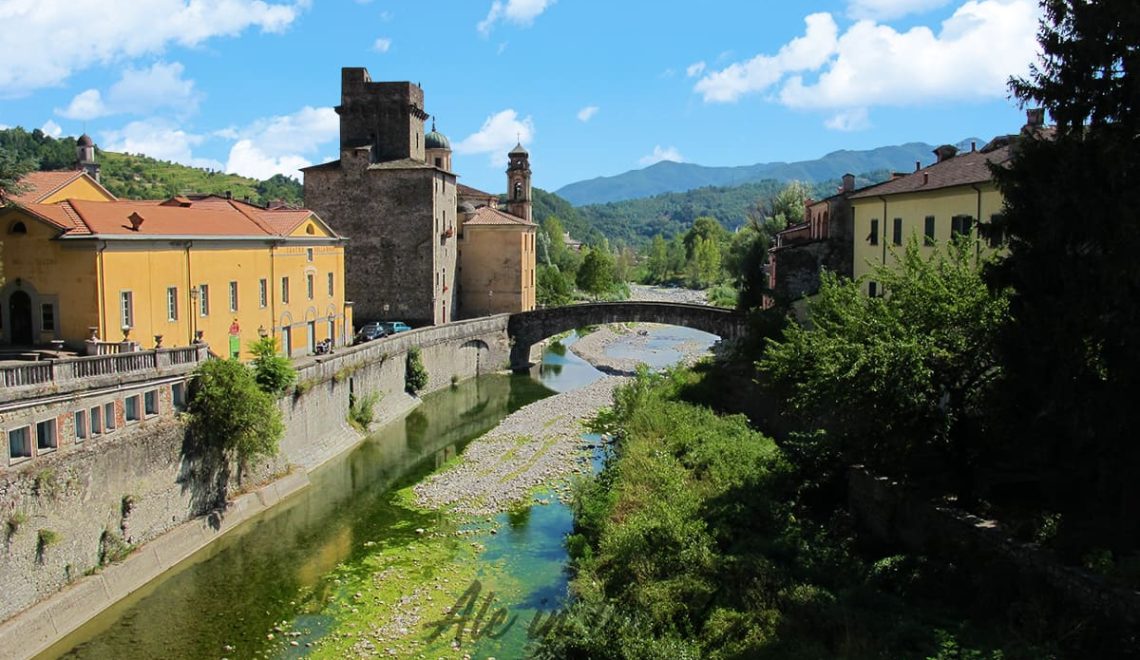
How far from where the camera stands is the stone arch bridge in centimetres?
5097

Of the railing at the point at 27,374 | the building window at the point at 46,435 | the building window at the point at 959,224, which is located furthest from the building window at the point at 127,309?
the building window at the point at 959,224

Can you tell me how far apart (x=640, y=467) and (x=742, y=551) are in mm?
7888

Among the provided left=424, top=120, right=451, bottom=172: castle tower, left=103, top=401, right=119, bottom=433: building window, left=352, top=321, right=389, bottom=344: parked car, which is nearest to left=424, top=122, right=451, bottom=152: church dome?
left=424, top=120, right=451, bottom=172: castle tower

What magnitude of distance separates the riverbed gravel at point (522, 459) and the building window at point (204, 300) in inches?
355

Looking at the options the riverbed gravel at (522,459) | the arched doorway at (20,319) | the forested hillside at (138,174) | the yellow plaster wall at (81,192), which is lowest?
the riverbed gravel at (522,459)

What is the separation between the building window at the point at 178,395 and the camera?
24.3 metres

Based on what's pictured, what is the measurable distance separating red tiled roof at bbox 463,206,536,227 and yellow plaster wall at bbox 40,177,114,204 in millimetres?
28251

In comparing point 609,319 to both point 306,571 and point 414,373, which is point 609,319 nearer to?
point 414,373

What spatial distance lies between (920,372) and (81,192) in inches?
1137

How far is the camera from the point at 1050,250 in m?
15.2

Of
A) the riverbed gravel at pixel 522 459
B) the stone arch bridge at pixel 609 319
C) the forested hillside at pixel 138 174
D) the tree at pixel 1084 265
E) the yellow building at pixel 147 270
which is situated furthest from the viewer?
the forested hillside at pixel 138 174

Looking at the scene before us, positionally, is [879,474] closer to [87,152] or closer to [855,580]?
[855,580]

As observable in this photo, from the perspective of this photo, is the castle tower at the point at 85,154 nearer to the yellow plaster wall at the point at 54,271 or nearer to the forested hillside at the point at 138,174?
the yellow plaster wall at the point at 54,271

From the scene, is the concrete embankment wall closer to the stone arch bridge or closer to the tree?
the tree
